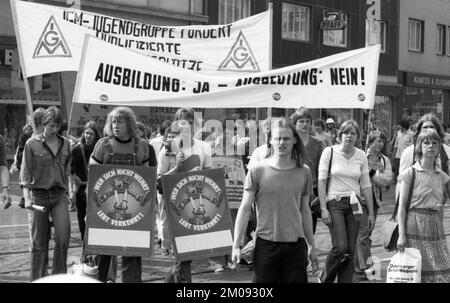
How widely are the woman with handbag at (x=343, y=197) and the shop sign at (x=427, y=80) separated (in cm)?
2766

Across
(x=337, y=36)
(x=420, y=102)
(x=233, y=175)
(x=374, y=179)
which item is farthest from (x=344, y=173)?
(x=420, y=102)

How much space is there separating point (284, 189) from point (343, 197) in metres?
2.09

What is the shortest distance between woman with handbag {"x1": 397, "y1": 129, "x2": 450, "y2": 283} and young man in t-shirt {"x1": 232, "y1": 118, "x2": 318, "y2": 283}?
1.29 metres

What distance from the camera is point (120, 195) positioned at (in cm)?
671

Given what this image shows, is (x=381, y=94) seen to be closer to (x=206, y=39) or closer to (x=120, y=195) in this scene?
(x=206, y=39)

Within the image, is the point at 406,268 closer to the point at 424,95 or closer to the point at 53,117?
the point at 53,117

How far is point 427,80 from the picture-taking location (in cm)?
3512

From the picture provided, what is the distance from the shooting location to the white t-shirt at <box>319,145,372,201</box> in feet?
24.7

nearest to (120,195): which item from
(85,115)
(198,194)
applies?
(198,194)

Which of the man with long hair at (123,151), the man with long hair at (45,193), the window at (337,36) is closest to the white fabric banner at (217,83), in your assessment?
the man with long hair at (45,193)

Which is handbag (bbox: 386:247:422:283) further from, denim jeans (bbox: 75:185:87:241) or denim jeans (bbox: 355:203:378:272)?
denim jeans (bbox: 75:185:87:241)

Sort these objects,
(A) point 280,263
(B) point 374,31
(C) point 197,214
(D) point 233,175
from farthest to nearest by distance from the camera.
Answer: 1. (B) point 374,31
2. (D) point 233,175
3. (C) point 197,214
4. (A) point 280,263

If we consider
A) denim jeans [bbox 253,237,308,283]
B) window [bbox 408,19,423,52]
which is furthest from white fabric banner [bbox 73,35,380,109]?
window [bbox 408,19,423,52]
